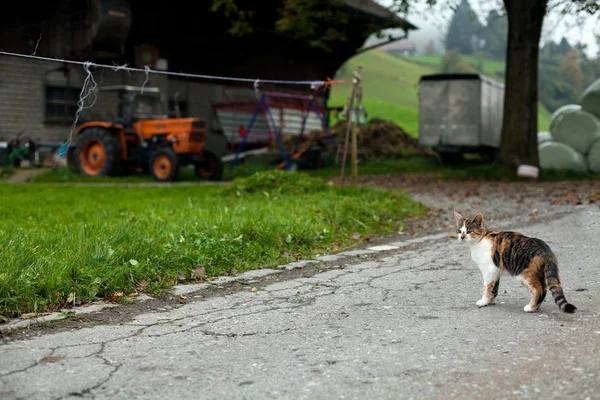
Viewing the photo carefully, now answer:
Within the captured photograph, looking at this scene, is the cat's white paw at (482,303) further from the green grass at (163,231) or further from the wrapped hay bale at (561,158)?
the wrapped hay bale at (561,158)

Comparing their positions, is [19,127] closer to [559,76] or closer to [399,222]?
[399,222]

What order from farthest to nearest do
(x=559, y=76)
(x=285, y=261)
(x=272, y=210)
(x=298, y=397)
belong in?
(x=559, y=76)
(x=272, y=210)
(x=285, y=261)
(x=298, y=397)

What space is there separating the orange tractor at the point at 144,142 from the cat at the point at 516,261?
39.4ft

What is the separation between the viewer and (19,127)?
21.6 meters

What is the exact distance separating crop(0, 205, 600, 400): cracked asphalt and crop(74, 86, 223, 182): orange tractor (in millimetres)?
11062

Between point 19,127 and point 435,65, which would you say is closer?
point 19,127

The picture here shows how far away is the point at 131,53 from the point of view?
23.6 metres

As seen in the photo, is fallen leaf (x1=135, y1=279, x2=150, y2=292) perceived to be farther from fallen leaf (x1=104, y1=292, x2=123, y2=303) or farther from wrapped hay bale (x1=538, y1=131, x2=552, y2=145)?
wrapped hay bale (x1=538, y1=131, x2=552, y2=145)

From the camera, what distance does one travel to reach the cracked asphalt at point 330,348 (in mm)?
3924

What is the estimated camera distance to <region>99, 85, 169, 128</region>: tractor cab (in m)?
18.0

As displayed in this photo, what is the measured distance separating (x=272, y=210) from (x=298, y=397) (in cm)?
643

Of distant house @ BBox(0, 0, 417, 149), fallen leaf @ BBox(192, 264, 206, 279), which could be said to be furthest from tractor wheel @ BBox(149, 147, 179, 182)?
fallen leaf @ BBox(192, 264, 206, 279)

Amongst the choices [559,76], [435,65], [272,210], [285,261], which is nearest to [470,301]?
[285,261]

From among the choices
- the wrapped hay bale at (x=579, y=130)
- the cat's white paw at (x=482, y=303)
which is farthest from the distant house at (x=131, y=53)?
the cat's white paw at (x=482, y=303)
